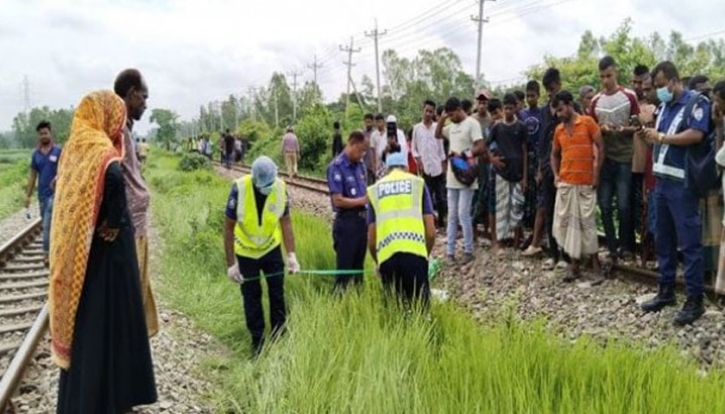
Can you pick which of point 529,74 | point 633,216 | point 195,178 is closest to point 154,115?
point 529,74

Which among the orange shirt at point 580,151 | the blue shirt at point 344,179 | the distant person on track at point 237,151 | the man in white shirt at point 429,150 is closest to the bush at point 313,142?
the distant person on track at point 237,151

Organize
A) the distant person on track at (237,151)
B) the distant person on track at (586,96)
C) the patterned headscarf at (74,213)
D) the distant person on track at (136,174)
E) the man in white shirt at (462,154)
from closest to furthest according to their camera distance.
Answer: the patterned headscarf at (74,213) < the distant person on track at (136,174) < the distant person on track at (586,96) < the man in white shirt at (462,154) < the distant person on track at (237,151)

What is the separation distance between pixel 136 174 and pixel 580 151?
4.14m

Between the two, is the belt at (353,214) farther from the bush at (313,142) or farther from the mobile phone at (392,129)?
the bush at (313,142)

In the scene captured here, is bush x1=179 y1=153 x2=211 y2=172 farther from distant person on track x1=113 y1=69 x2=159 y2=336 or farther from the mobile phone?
distant person on track x1=113 y1=69 x2=159 y2=336

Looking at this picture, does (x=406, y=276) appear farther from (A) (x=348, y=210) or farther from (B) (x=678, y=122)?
(B) (x=678, y=122)

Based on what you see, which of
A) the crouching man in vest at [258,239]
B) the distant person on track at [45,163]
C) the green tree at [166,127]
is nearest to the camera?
the crouching man in vest at [258,239]

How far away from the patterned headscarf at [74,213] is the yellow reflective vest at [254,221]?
161 cm

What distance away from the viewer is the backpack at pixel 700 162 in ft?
16.5

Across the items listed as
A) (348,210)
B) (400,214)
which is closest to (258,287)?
(348,210)

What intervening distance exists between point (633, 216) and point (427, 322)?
3.38 meters

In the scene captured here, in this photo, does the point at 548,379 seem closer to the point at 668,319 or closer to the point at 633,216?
the point at 668,319

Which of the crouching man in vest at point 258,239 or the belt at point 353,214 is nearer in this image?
the crouching man in vest at point 258,239

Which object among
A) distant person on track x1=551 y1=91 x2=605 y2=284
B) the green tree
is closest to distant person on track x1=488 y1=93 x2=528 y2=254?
distant person on track x1=551 y1=91 x2=605 y2=284
